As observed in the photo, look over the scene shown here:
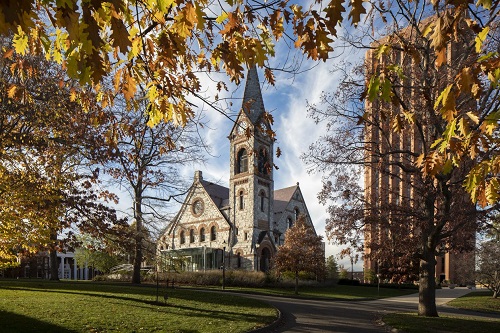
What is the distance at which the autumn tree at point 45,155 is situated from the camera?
12562mm

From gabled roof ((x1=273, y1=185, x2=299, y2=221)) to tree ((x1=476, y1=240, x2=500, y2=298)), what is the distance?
26.4 meters

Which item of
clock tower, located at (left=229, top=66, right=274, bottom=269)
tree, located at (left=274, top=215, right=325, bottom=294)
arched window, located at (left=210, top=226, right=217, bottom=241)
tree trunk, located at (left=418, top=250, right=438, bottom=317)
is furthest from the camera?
arched window, located at (left=210, top=226, right=217, bottom=241)

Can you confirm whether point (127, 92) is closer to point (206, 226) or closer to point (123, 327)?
point (123, 327)

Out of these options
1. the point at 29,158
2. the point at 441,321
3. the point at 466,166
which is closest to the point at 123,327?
the point at 29,158

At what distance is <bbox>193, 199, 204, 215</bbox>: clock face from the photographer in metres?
54.5

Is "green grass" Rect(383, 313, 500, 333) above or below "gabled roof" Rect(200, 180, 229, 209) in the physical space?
below

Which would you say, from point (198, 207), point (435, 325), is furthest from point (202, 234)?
point (435, 325)

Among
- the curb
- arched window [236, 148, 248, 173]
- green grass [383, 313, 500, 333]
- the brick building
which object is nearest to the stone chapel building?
arched window [236, 148, 248, 173]

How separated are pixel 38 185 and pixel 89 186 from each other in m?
1.94

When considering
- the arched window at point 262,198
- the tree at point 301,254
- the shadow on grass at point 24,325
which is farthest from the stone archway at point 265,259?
the shadow on grass at point 24,325

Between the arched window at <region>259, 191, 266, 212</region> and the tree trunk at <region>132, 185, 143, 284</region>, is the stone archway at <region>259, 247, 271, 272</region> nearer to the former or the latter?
the arched window at <region>259, 191, 266, 212</region>

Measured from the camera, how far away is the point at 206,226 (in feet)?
174

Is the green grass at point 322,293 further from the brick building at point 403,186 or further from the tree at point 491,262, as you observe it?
the brick building at point 403,186

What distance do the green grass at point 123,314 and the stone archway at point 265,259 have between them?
96.9ft
